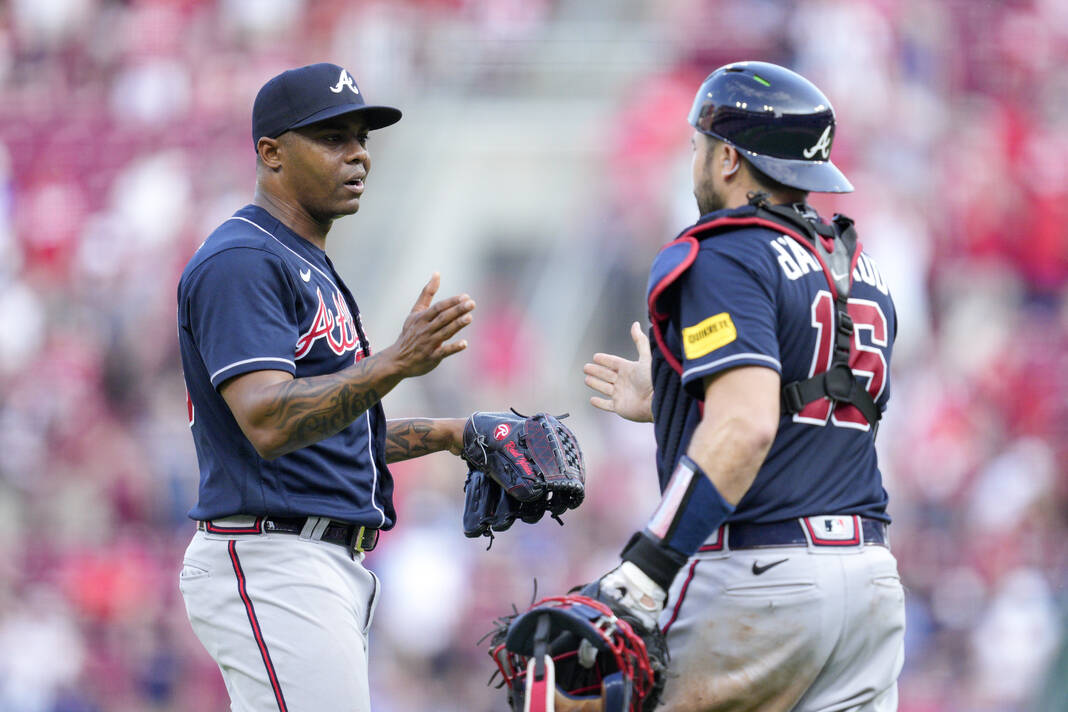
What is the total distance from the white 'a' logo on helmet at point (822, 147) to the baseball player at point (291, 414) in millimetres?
977

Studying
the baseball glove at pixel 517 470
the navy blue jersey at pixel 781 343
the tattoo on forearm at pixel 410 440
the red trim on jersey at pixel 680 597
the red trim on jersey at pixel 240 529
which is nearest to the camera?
the navy blue jersey at pixel 781 343

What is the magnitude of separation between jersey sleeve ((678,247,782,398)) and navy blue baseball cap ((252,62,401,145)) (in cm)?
124

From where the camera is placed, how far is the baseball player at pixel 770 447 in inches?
132

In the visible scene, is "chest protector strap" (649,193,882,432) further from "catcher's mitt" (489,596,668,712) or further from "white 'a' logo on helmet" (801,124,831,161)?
"catcher's mitt" (489,596,668,712)

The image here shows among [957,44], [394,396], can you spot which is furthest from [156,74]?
[957,44]

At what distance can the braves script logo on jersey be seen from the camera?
3957mm

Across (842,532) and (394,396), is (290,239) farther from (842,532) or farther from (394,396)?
(394,396)

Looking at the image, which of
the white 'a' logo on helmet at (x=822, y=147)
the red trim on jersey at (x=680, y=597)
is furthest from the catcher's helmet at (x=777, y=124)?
the red trim on jersey at (x=680, y=597)

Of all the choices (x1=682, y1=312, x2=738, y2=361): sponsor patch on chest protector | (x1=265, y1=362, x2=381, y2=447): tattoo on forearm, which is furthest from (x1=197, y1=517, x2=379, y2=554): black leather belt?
(x1=682, y1=312, x2=738, y2=361): sponsor patch on chest protector

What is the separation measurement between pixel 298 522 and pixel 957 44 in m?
9.64

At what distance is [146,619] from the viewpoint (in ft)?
31.2

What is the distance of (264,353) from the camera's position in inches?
147

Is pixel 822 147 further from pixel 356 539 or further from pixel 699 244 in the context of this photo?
pixel 356 539

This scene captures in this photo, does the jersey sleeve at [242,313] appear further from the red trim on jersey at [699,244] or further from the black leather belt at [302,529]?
the red trim on jersey at [699,244]
